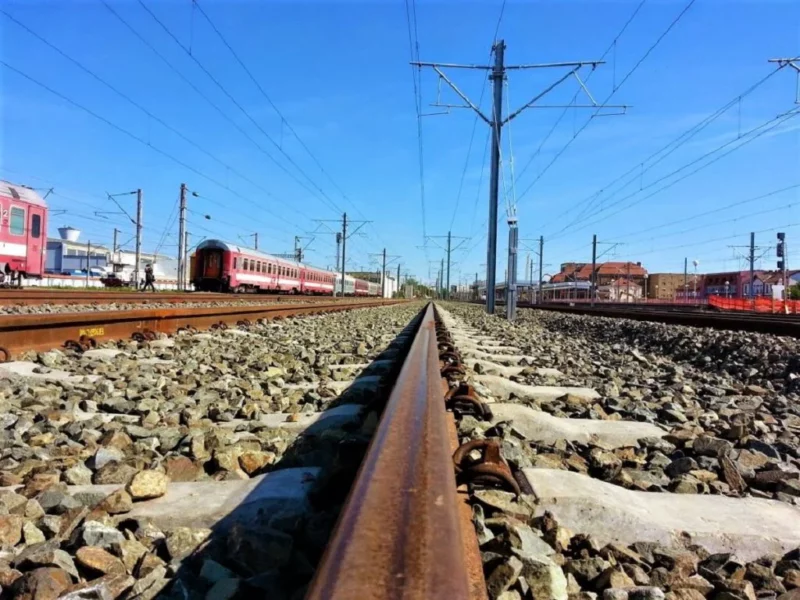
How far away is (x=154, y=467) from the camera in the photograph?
2320 millimetres

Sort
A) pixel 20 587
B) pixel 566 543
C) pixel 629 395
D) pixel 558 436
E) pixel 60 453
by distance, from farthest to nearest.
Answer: pixel 629 395 → pixel 558 436 → pixel 60 453 → pixel 566 543 → pixel 20 587

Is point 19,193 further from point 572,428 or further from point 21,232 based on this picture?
point 572,428

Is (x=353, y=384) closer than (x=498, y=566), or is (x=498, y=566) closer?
(x=498, y=566)

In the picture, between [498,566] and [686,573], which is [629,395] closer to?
[686,573]

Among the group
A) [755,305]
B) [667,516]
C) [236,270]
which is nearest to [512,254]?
[667,516]

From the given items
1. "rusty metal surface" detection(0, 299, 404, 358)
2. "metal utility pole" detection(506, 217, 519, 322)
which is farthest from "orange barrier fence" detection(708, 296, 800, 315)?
"rusty metal surface" detection(0, 299, 404, 358)

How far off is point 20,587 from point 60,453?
127cm

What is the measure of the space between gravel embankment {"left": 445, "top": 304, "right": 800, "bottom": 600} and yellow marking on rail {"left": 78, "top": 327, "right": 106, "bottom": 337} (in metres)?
3.79

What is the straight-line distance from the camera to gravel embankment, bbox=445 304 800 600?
1468 millimetres

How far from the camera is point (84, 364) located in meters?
4.78

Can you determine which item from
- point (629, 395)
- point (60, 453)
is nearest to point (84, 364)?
point (60, 453)

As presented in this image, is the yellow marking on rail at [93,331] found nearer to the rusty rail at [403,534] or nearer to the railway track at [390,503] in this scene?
the railway track at [390,503]

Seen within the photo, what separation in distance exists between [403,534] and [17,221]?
848 inches

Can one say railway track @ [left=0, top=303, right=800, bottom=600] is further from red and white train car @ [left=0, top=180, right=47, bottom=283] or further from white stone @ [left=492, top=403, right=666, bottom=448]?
red and white train car @ [left=0, top=180, right=47, bottom=283]
